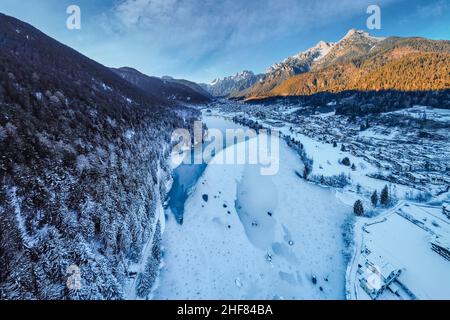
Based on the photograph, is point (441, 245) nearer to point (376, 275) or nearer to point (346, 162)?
point (376, 275)

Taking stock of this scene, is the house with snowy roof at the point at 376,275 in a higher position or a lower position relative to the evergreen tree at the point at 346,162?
lower

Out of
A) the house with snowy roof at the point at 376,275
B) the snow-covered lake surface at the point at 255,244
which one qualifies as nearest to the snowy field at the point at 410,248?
the house with snowy roof at the point at 376,275

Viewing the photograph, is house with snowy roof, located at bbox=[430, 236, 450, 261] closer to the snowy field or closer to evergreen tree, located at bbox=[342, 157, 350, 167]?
the snowy field

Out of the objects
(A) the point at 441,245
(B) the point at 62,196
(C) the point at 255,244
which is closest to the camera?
(B) the point at 62,196

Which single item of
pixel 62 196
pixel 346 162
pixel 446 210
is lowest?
pixel 446 210

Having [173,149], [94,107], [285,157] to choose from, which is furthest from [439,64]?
[94,107]

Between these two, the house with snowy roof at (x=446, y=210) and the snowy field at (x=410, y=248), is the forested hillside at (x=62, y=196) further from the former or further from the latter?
the house with snowy roof at (x=446, y=210)

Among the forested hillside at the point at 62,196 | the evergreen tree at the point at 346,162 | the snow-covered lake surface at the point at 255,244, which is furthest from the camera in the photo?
the evergreen tree at the point at 346,162

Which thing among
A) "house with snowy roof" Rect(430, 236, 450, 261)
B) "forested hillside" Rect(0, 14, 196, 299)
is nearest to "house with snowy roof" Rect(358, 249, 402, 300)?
"house with snowy roof" Rect(430, 236, 450, 261)

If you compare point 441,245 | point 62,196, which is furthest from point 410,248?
point 62,196
